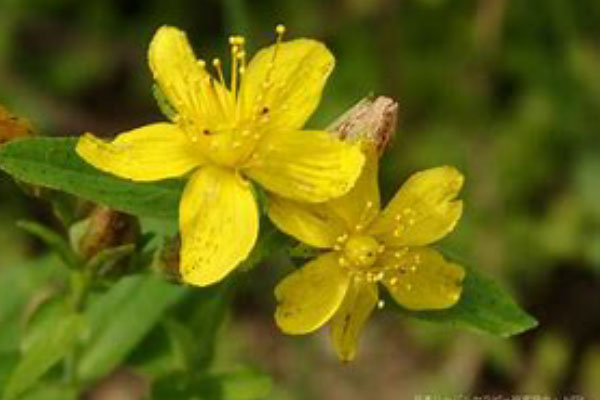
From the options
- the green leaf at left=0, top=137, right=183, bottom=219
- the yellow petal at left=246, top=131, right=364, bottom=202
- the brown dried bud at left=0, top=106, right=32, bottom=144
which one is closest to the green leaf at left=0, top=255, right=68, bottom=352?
the brown dried bud at left=0, top=106, right=32, bottom=144

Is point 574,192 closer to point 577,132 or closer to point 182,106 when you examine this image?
point 577,132

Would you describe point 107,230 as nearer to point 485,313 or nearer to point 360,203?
point 360,203

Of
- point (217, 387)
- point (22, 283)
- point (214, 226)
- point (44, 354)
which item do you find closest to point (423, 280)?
point (214, 226)

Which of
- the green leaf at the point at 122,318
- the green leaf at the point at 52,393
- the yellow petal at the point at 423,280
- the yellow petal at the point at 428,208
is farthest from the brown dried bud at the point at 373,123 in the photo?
the green leaf at the point at 52,393

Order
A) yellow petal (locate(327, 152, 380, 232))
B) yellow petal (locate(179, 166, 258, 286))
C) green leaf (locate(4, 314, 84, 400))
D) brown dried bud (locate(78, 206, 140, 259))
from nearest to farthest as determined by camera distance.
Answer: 1. yellow petal (locate(179, 166, 258, 286))
2. yellow petal (locate(327, 152, 380, 232))
3. brown dried bud (locate(78, 206, 140, 259))
4. green leaf (locate(4, 314, 84, 400))

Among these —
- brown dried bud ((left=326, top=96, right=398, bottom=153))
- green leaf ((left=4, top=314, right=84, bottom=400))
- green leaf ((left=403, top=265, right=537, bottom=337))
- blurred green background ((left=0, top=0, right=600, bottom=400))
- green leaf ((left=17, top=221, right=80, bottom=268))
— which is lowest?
blurred green background ((left=0, top=0, right=600, bottom=400))

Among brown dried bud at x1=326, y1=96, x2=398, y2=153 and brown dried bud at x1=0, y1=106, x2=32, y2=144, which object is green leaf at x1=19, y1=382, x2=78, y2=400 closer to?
brown dried bud at x1=0, y1=106, x2=32, y2=144

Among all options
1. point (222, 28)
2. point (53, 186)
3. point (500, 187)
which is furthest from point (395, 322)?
point (53, 186)
